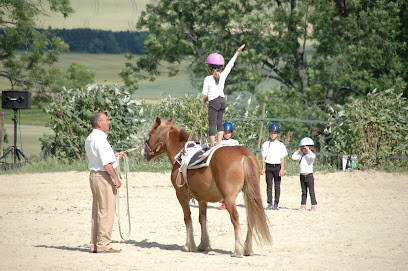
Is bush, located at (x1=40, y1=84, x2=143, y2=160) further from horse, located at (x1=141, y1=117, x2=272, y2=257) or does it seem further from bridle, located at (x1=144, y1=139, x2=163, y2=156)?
horse, located at (x1=141, y1=117, x2=272, y2=257)

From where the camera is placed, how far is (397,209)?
415 inches

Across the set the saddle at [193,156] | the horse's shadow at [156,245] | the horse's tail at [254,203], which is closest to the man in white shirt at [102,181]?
the horse's shadow at [156,245]

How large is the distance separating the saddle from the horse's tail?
0.48 meters

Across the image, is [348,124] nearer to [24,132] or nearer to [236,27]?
[236,27]

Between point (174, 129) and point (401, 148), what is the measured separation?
9.47 metres

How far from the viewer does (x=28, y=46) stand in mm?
23281

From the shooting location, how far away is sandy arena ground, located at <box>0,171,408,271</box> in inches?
261

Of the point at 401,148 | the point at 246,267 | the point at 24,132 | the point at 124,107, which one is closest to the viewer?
the point at 246,267

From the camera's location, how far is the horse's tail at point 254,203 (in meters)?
6.74

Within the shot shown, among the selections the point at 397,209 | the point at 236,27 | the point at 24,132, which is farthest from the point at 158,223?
the point at 24,132

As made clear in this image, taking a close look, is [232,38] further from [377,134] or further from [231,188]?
[231,188]

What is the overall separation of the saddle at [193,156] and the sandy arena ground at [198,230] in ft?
3.72

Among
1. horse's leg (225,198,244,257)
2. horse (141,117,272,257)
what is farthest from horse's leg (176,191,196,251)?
horse's leg (225,198,244,257)

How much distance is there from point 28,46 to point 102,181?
17.9 m
